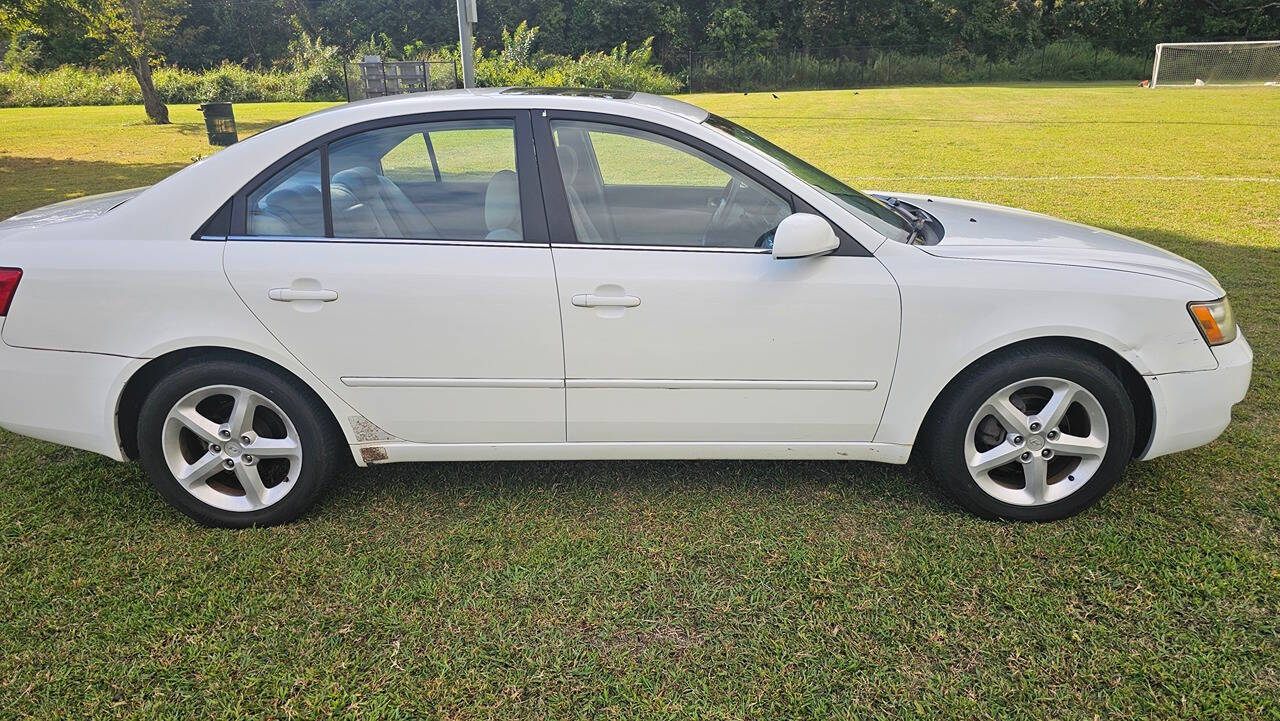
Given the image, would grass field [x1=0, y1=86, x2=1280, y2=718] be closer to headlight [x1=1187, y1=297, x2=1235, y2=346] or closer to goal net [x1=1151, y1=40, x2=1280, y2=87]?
headlight [x1=1187, y1=297, x2=1235, y2=346]

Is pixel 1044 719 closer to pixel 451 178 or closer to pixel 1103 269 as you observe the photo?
pixel 1103 269

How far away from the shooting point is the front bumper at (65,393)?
3000mm

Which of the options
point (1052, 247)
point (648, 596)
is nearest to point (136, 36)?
point (648, 596)

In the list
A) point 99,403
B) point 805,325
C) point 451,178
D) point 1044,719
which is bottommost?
point 1044,719

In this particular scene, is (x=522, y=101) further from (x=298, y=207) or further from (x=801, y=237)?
(x=801, y=237)

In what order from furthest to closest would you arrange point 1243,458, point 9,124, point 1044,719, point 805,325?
point 9,124
point 1243,458
point 805,325
point 1044,719

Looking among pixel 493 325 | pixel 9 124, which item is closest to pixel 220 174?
pixel 493 325

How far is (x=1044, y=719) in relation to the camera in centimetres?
224

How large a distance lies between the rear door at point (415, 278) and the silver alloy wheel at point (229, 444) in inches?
12.2

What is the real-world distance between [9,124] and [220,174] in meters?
26.0

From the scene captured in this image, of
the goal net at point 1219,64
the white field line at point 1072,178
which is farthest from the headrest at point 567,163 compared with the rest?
the goal net at point 1219,64

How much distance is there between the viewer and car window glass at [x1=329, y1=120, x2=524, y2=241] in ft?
9.94

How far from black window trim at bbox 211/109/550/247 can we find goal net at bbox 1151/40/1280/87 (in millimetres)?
35470

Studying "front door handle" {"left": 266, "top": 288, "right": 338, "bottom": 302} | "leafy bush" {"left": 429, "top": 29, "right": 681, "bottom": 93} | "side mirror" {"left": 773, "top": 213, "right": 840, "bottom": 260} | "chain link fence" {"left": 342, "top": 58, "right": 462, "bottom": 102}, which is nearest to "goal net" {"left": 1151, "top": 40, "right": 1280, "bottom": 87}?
"leafy bush" {"left": 429, "top": 29, "right": 681, "bottom": 93}
